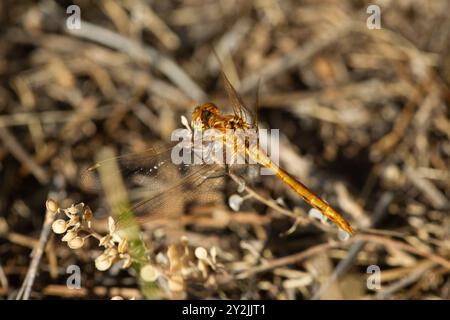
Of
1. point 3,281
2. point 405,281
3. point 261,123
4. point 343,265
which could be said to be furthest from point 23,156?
point 405,281

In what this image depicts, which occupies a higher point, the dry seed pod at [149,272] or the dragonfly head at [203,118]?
the dragonfly head at [203,118]

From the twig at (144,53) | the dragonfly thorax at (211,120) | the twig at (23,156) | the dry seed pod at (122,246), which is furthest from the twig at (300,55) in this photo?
the dry seed pod at (122,246)

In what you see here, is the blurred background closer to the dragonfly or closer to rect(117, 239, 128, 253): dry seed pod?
the dragonfly

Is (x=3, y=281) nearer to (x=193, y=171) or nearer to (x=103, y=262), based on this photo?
(x=103, y=262)

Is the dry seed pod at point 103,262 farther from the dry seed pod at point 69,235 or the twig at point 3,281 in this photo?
the twig at point 3,281

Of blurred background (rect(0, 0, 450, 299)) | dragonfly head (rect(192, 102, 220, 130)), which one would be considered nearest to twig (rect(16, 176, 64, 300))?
blurred background (rect(0, 0, 450, 299))

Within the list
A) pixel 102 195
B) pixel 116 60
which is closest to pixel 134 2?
pixel 116 60
